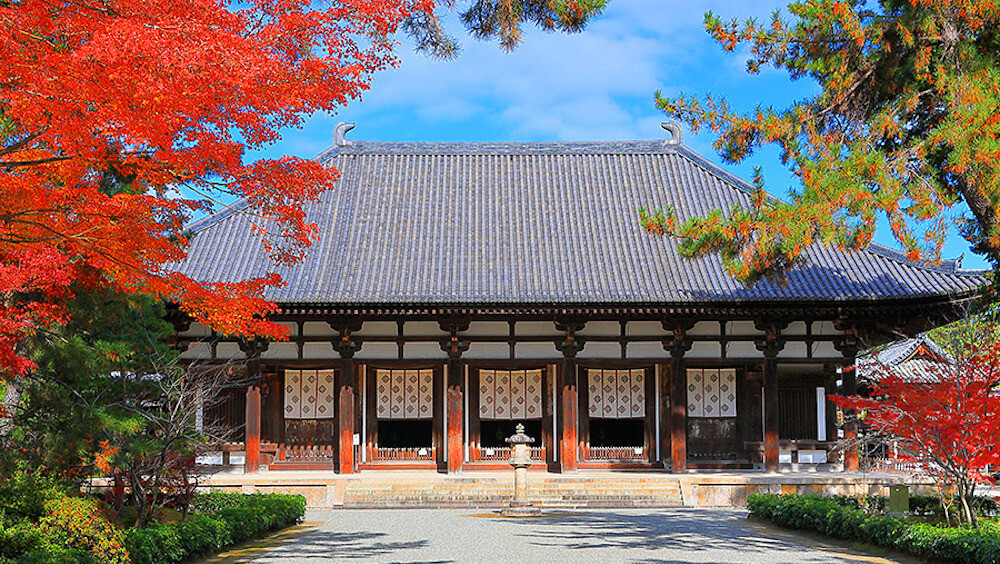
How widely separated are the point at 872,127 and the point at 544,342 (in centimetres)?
851

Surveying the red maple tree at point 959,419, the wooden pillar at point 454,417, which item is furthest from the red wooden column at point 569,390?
the red maple tree at point 959,419

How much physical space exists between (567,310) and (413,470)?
4.91m

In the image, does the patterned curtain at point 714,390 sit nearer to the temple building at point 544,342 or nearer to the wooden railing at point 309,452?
the temple building at point 544,342

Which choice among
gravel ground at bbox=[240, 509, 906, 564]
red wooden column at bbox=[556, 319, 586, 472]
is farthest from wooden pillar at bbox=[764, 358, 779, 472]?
red wooden column at bbox=[556, 319, 586, 472]

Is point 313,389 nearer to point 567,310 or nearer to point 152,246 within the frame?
point 567,310

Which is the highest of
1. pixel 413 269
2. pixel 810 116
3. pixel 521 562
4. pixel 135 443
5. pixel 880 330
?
pixel 810 116

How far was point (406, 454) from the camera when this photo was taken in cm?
1927

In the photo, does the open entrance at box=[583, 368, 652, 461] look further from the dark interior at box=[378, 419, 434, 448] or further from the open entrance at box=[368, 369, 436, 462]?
the dark interior at box=[378, 419, 434, 448]

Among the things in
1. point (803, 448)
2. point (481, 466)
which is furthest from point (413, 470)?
point (803, 448)

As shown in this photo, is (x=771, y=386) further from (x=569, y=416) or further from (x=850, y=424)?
(x=569, y=416)

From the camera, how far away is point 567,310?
17297 millimetres

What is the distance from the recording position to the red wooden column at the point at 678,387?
18.0 m

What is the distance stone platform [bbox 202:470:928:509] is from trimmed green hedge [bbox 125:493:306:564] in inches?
95.5

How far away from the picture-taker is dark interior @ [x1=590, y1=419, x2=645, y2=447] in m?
19.5
